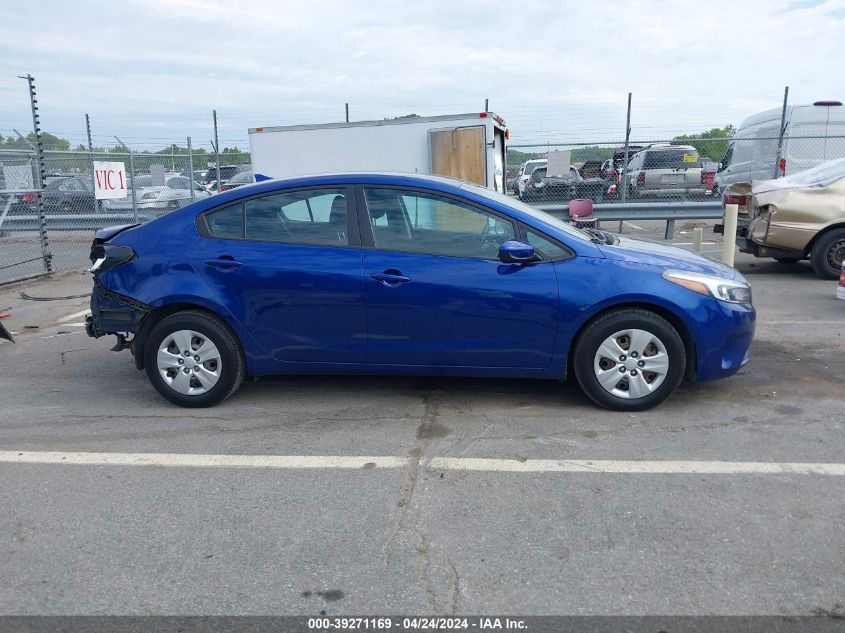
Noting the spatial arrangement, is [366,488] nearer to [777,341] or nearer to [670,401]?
[670,401]

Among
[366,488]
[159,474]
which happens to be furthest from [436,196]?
[159,474]

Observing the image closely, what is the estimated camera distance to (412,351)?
4840 mm

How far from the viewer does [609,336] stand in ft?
15.3

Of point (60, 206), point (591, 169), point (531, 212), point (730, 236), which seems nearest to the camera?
point (531, 212)

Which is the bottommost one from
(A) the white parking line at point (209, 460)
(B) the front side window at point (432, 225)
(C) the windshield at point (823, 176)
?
(A) the white parking line at point (209, 460)

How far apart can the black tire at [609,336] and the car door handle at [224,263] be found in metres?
2.35

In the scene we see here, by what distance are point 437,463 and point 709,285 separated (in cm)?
215

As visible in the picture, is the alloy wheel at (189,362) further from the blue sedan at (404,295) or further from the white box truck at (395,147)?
the white box truck at (395,147)

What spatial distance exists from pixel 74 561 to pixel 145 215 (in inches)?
517

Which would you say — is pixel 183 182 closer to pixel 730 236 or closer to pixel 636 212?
pixel 636 212

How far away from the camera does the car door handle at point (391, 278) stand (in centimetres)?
472

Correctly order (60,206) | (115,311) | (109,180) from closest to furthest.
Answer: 1. (115,311)
2. (109,180)
3. (60,206)

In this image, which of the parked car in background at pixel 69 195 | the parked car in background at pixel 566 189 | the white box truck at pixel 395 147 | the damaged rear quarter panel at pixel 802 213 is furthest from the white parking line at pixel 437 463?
the parked car in background at pixel 566 189

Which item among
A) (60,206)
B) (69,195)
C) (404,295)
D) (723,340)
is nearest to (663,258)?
(723,340)
